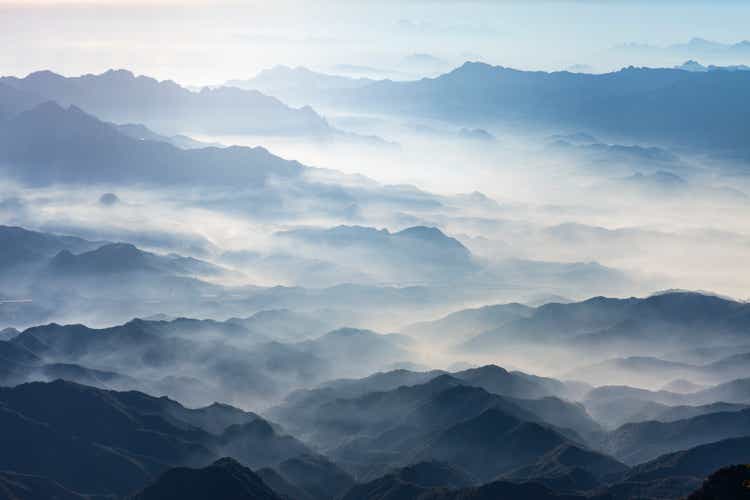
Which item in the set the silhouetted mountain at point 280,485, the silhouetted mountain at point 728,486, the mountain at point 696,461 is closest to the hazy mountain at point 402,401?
the silhouetted mountain at point 280,485

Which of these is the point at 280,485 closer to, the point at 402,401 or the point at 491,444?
the point at 491,444

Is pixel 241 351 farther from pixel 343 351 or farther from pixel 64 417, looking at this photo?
pixel 64 417

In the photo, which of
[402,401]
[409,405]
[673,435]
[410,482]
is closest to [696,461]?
[673,435]

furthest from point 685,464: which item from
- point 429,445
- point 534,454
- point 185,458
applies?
point 185,458

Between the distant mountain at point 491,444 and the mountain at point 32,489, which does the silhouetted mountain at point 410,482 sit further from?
the mountain at point 32,489

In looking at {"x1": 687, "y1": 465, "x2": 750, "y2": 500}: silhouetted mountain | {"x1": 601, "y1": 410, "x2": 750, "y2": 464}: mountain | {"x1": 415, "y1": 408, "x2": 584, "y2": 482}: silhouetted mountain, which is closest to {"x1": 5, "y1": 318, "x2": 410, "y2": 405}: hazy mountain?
{"x1": 415, "y1": 408, "x2": 584, "y2": 482}: silhouetted mountain

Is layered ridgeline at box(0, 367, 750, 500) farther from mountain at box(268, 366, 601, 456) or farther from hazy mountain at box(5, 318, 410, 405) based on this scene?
hazy mountain at box(5, 318, 410, 405)
